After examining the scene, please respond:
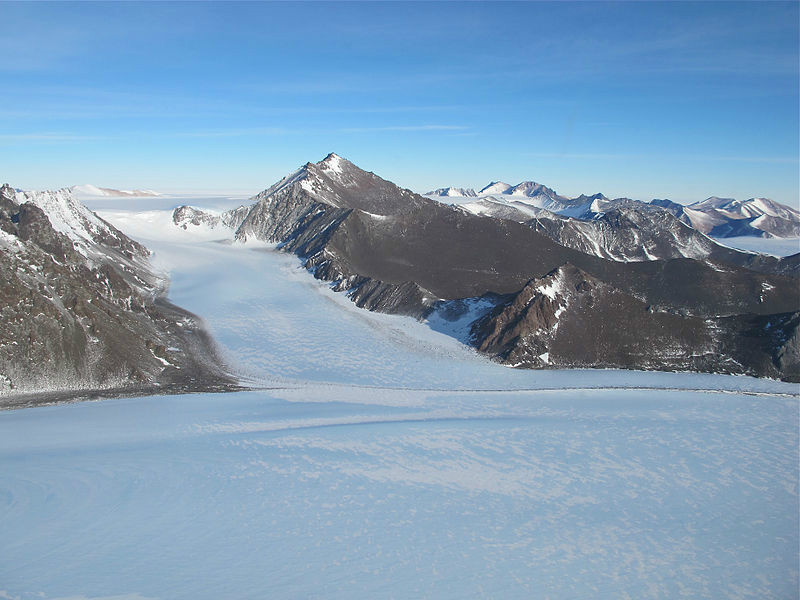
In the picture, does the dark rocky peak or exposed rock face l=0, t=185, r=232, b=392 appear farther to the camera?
the dark rocky peak

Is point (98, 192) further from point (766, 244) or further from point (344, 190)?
point (766, 244)

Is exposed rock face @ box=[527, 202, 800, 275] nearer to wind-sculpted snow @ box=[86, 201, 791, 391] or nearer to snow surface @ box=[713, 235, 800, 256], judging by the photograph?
snow surface @ box=[713, 235, 800, 256]

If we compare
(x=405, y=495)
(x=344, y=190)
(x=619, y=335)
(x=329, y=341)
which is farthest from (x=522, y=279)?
(x=344, y=190)

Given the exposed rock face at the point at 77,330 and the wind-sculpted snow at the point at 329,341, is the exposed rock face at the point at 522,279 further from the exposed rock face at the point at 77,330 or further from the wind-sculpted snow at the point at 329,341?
the exposed rock face at the point at 77,330

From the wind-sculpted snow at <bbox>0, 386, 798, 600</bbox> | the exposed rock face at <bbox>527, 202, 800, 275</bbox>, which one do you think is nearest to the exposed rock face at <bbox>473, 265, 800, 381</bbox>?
the wind-sculpted snow at <bbox>0, 386, 798, 600</bbox>

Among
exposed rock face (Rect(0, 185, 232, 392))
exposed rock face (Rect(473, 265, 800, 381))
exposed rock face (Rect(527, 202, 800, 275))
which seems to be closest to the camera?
exposed rock face (Rect(0, 185, 232, 392))
